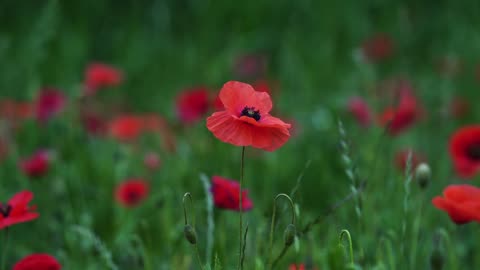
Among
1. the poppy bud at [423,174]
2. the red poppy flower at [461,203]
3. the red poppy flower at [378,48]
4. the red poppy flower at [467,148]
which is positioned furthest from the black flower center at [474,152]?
the red poppy flower at [378,48]

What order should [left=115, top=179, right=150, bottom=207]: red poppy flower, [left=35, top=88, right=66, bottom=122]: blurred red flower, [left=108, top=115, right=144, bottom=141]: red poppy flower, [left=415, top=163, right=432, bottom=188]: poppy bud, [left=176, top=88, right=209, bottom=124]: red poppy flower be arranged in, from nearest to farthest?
[left=415, top=163, right=432, bottom=188]: poppy bud < [left=115, top=179, right=150, bottom=207]: red poppy flower < [left=176, top=88, right=209, bottom=124]: red poppy flower < [left=35, top=88, right=66, bottom=122]: blurred red flower < [left=108, top=115, right=144, bottom=141]: red poppy flower

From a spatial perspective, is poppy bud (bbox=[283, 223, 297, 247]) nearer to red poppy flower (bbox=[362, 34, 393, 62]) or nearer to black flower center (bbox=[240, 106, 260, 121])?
black flower center (bbox=[240, 106, 260, 121])

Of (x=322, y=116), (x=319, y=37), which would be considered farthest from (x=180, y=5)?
(x=322, y=116)

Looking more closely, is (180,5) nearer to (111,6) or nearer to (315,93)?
(111,6)

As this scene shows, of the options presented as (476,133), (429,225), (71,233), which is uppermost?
(476,133)

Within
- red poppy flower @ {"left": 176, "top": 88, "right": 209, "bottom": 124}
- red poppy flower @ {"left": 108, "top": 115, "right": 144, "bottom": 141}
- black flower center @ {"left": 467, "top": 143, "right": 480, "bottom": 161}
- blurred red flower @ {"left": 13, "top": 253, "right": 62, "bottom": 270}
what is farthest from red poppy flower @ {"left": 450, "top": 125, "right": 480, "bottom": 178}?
red poppy flower @ {"left": 108, "top": 115, "right": 144, "bottom": 141}
